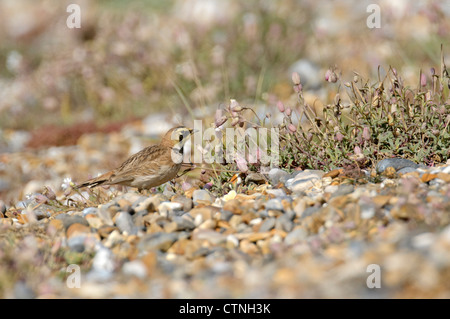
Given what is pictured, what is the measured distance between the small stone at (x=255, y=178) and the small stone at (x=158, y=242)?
114 cm

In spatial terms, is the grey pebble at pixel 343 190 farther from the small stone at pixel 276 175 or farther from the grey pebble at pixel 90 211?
the grey pebble at pixel 90 211

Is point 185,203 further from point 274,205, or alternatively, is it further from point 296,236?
point 296,236

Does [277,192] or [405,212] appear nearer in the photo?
[405,212]

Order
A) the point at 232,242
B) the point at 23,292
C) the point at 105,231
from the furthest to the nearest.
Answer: the point at 105,231 < the point at 232,242 < the point at 23,292

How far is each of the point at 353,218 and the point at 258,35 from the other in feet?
20.3

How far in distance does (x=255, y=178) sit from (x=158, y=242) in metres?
1.24

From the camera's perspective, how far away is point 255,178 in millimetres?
4672

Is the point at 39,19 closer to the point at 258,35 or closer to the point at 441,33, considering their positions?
the point at 258,35

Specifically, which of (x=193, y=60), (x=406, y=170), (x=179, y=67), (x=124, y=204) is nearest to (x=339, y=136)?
(x=406, y=170)

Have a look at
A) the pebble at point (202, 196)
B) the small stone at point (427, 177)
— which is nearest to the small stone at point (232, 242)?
the pebble at point (202, 196)

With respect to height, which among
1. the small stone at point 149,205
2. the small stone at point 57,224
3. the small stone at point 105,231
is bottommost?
the small stone at point 105,231

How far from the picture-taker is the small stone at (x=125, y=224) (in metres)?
3.88

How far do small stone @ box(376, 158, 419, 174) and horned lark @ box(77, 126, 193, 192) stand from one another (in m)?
1.45
